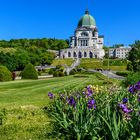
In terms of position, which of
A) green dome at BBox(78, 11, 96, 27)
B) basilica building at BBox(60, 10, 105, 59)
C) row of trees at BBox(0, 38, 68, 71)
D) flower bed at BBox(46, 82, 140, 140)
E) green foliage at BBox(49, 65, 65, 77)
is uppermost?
green dome at BBox(78, 11, 96, 27)

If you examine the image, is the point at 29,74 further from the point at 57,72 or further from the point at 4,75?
the point at 57,72

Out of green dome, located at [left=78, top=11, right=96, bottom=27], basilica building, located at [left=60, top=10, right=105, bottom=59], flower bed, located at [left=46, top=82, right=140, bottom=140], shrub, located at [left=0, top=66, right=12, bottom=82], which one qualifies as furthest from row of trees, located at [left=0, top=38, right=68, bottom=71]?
flower bed, located at [left=46, top=82, right=140, bottom=140]

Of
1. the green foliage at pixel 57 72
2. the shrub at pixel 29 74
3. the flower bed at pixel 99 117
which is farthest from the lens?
the green foliage at pixel 57 72

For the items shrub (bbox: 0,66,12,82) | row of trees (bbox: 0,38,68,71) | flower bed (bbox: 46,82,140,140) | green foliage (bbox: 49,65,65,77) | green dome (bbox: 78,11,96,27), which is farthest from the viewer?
green dome (bbox: 78,11,96,27)

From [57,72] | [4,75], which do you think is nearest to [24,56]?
[57,72]

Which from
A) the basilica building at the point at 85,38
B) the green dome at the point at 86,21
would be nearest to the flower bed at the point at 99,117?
A: the basilica building at the point at 85,38

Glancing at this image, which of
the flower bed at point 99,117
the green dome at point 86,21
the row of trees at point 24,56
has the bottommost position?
the flower bed at point 99,117

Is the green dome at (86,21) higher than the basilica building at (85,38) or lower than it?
higher

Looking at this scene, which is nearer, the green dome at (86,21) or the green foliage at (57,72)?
the green foliage at (57,72)

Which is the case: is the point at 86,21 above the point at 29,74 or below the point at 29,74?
above

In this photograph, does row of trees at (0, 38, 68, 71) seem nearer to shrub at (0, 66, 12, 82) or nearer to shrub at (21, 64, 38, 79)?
shrub at (21, 64, 38, 79)

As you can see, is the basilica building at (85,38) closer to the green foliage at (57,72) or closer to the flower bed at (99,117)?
the green foliage at (57,72)

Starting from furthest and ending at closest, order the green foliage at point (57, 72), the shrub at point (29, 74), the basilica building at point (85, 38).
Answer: the basilica building at point (85, 38) < the green foliage at point (57, 72) < the shrub at point (29, 74)

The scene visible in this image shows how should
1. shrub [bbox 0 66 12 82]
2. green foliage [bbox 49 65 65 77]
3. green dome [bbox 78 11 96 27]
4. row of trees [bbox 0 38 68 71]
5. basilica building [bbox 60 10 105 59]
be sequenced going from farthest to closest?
green dome [bbox 78 11 96 27], basilica building [bbox 60 10 105 59], row of trees [bbox 0 38 68 71], green foliage [bbox 49 65 65 77], shrub [bbox 0 66 12 82]
